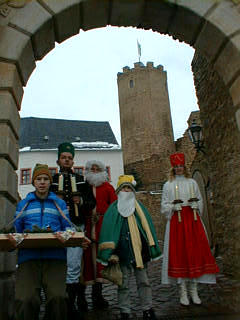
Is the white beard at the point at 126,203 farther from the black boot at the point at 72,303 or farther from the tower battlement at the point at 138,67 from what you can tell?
the tower battlement at the point at 138,67

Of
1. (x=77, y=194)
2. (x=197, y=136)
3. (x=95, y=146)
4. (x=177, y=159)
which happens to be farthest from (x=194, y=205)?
(x=95, y=146)

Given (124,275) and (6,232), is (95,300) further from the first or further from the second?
(6,232)

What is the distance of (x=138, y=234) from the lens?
140 inches

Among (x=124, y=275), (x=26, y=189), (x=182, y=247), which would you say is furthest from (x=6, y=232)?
(x=26, y=189)

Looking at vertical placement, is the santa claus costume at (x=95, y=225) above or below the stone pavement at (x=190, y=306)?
above

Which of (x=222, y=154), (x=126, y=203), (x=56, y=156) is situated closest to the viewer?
(x=126, y=203)

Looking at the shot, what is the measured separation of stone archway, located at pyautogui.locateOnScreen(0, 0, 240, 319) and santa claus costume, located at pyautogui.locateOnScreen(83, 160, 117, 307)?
38.3 inches

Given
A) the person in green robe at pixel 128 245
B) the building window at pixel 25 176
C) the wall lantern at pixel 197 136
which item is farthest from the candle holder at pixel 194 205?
the building window at pixel 25 176

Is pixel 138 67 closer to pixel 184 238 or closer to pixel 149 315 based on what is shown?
pixel 184 238

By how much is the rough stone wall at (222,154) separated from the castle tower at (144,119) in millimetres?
24837

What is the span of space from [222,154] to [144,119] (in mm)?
28687

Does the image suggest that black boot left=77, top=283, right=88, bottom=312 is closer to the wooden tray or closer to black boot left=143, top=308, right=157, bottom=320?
black boot left=143, top=308, right=157, bottom=320

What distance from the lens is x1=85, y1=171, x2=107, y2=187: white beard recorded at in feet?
14.6

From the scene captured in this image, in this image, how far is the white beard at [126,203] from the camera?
12.0ft
